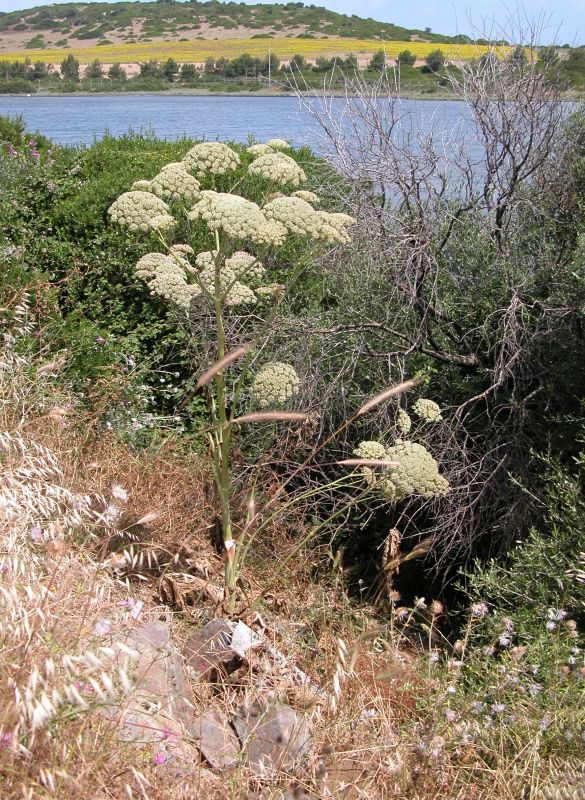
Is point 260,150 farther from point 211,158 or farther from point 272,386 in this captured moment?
point 272,386

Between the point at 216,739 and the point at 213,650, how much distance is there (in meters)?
0.54

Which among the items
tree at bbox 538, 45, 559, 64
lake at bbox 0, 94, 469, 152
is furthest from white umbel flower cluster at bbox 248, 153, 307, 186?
lake at bbox 0, 94, 469, 152

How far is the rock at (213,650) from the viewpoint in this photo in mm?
4082

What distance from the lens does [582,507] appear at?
4.79 metres

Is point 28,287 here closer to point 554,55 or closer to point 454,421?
point 454,421

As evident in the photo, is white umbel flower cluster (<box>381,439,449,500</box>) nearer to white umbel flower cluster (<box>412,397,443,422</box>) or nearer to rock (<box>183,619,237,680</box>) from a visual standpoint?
white umbel flower cluster (<box>412,397,443,422</box>)

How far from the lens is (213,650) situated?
4.09m

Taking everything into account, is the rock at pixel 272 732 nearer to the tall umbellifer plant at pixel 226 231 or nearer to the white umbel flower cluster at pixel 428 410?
the tall umbellifer plant at pixel 226 231

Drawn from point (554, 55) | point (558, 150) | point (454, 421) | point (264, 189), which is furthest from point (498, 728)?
point (264, 189)

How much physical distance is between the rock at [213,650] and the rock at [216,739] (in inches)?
10.5

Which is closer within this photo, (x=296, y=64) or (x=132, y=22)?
(x=296, y=64)

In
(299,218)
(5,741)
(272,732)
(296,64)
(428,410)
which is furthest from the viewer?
(296,64)

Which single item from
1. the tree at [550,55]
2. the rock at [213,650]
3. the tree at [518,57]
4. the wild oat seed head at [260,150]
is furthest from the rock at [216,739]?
the tree at [550,55]

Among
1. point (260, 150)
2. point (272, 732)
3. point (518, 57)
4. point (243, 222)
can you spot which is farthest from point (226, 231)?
point (518, 57)
